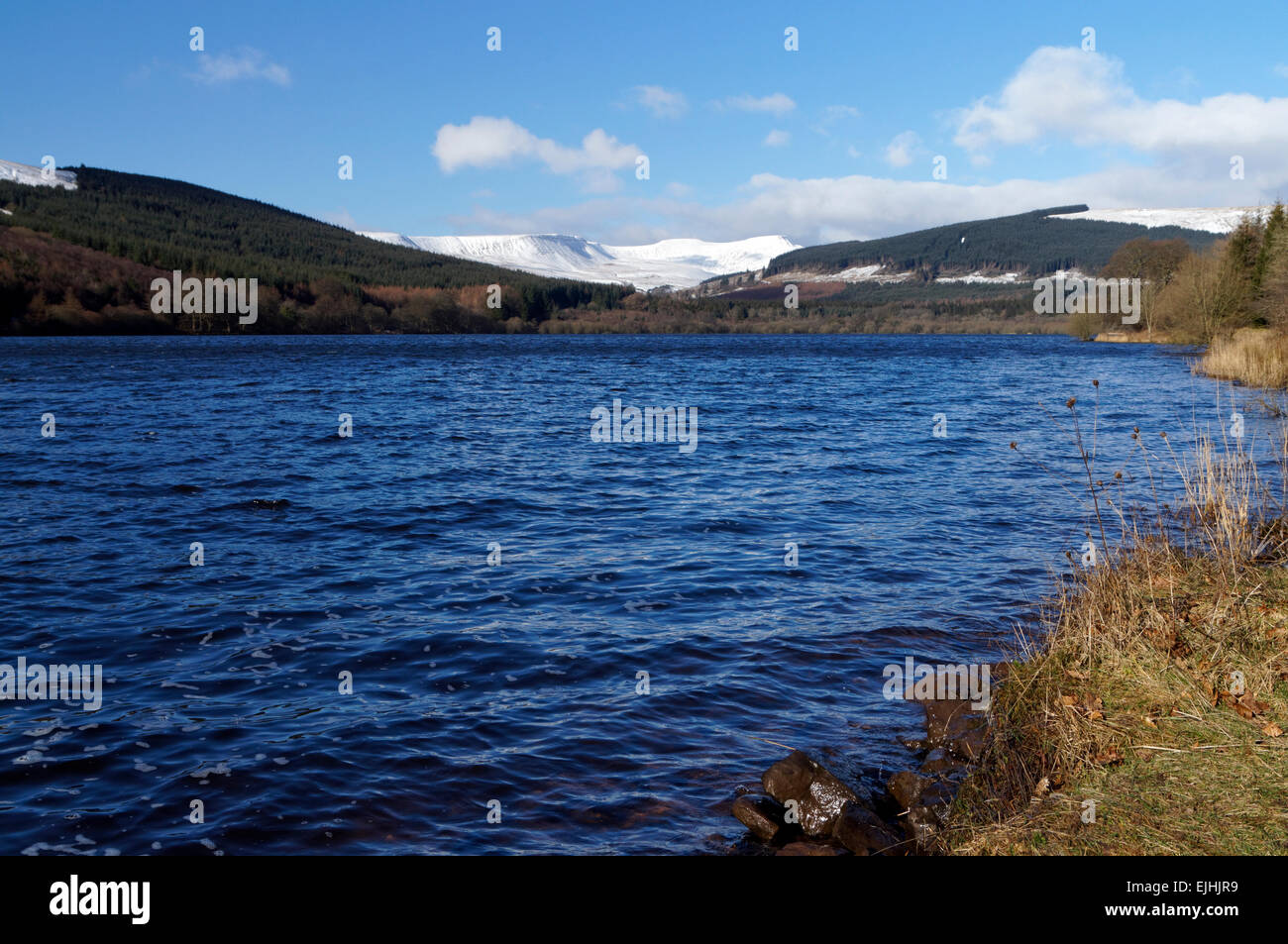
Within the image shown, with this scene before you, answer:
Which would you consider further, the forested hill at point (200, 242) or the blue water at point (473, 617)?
the forested hill at point (200, 242)

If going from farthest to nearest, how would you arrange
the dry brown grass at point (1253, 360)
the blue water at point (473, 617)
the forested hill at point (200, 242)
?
1. the forested hill at point (200, 242)
2. the dry brown grass at point (1253, 360)
3. the blue water at point (473, 617)

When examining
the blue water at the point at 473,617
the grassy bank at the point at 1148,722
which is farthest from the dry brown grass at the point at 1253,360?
the grassy bank at the point at 1148,722

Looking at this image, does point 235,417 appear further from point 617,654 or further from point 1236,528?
point 1236,528

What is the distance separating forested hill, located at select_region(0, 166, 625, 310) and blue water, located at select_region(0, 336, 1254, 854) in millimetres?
116090

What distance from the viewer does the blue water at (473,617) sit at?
23.7ft

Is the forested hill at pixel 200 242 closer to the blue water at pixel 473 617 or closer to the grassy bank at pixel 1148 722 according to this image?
the blue water at pixel 473 617

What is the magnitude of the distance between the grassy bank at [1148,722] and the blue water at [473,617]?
1401 millimetres

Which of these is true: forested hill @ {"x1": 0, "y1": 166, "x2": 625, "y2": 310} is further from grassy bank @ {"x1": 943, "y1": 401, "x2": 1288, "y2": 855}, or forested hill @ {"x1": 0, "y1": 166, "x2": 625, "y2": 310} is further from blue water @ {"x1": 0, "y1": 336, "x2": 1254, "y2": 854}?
grassy bank @ {"x1": 943, "y1": 401, "x2": 1288, "y2": 855}

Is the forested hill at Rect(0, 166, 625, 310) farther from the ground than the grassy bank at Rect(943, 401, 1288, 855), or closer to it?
farther from the ground

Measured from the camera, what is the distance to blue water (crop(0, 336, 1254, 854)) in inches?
285

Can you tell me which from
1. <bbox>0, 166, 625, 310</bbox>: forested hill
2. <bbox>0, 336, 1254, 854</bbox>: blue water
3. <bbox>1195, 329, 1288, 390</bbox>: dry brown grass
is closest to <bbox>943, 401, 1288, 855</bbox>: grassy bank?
<bbox>0, 336, 1254, 854</bbox>: blue water
